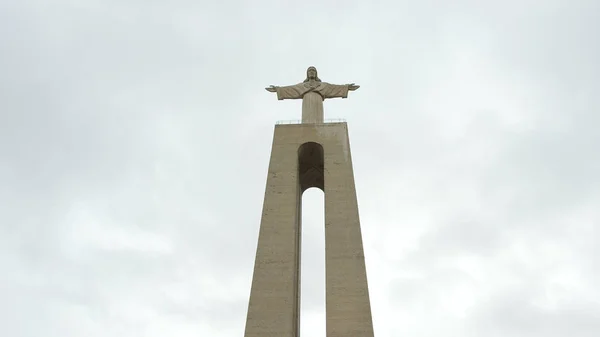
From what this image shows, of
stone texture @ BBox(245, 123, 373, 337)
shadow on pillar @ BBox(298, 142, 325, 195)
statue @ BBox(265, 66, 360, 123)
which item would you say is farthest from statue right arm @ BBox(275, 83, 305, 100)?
shadow on pillar @ BBox(298, 142, 325, 195)

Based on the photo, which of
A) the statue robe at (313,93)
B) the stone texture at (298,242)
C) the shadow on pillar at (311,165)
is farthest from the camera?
the statue robe at (313,93)

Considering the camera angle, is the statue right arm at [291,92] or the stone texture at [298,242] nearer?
the stone texture at [298,242]

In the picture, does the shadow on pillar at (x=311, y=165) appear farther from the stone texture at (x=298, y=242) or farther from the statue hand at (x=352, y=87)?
the statue hand at (x=352, y=87)

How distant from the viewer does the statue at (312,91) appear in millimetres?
22094

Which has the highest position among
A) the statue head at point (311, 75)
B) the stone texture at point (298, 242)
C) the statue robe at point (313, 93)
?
the statue head at point (311, 75)

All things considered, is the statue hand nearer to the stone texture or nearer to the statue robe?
the statue robe

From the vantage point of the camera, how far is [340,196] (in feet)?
63.0

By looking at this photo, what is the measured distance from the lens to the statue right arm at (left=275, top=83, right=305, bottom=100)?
74.3 feet

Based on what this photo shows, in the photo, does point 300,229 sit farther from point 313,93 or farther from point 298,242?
point 313,93

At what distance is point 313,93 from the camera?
22438 mm

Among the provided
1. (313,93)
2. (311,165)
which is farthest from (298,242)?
(313,93)

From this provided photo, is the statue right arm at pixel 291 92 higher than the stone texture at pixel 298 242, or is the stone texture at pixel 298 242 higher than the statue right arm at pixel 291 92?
the statue right arm at pixel 291 92

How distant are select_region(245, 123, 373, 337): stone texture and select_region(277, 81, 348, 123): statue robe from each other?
1.24m

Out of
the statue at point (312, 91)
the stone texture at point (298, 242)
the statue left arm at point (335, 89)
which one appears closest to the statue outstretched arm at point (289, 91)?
the statue at point (312, 91)
